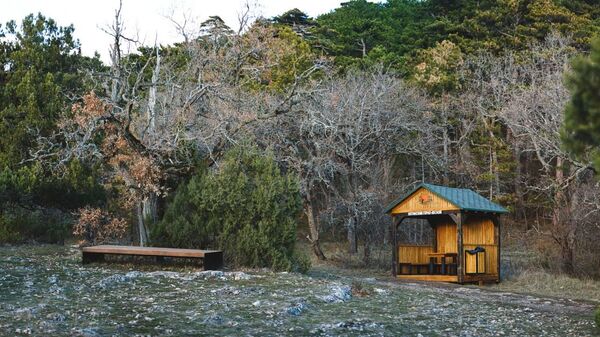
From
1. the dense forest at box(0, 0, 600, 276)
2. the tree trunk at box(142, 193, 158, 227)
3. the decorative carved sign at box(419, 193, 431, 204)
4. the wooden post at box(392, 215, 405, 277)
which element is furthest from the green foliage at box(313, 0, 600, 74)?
the tree trunk at box(142, 193, 158, 227)

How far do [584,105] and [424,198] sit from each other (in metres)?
13.4

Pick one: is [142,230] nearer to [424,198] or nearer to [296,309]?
[424,198]

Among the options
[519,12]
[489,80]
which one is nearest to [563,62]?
[489,80]

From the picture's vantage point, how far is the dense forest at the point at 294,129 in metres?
15.1

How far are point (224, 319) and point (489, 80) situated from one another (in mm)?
25340

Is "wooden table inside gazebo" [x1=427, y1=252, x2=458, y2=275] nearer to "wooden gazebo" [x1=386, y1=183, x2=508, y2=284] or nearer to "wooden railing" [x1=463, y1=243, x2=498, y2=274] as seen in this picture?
"wooden gazebo" [x1=386, y1=183, x2=508, y2=284]

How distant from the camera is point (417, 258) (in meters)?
19.7

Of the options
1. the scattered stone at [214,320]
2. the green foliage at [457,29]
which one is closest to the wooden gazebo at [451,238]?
the scattered stone at [214,320]

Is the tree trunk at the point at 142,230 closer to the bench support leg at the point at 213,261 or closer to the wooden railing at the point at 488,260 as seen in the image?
the bench support leg at the point at 213,261

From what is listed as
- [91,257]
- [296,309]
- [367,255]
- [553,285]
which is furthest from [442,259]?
[296,309]

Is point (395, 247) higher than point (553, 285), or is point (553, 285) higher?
point (395, 247)

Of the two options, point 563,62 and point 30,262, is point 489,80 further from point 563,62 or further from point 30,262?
point 30,262

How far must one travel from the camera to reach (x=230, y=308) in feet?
30.7

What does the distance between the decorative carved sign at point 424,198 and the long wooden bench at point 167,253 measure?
6620 mm
